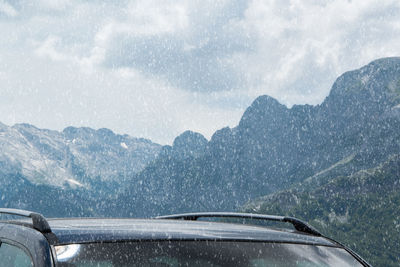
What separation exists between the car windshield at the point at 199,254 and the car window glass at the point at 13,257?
290 millimetres

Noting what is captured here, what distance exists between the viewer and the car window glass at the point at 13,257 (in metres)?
2.17

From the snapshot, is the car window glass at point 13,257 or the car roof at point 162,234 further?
the car window glass at point 13,257

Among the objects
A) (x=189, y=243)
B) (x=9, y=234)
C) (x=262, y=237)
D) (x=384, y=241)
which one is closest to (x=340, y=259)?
(x=262, y=237)

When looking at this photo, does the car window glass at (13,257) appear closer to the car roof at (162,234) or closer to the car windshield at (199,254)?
the car roof at (162,234)

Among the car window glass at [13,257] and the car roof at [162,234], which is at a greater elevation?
the car roof at [162,234]

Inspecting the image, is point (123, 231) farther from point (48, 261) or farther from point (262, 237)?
point (262, 237)

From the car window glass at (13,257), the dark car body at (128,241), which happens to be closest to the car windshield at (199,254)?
the dark car body at (128,241)

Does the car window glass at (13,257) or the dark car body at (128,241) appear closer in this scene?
the dark car body at (128,241)

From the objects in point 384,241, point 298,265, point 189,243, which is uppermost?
point 189,243

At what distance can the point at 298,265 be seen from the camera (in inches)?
95.7

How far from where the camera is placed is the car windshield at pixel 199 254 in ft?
6.30

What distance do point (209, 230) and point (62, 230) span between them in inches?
28.4

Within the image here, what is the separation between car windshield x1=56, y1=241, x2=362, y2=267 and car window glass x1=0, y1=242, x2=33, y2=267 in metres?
0.29

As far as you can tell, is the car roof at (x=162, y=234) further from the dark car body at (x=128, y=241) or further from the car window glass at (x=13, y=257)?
the car window glass at (x=13, y=257)
